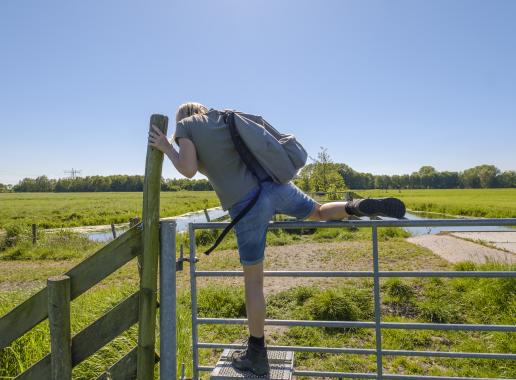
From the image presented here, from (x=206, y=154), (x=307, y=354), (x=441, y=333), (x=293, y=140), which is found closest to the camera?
(x=206, y=154)

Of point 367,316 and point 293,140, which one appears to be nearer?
point 293,140

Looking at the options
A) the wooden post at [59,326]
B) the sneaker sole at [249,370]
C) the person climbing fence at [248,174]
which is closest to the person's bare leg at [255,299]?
the person climbing fence at [248,174]

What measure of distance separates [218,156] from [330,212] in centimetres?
89

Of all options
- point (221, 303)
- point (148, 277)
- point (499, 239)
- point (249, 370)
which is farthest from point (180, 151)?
point (499, 239)

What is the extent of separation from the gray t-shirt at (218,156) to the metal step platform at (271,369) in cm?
106

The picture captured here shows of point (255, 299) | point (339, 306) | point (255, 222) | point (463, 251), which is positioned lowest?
point (463, 251)

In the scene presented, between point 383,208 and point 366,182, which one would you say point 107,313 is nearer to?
point 383,208

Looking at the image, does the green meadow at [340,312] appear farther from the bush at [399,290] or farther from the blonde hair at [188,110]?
the blonde hair at [188,110]

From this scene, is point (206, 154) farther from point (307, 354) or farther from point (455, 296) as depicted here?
point (455, 296)

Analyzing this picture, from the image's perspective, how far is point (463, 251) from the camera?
13.5 m

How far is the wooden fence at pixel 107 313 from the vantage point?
2.16m

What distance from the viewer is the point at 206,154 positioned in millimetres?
2510

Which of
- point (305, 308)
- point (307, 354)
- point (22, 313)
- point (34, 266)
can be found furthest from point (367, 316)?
point (34, 266)

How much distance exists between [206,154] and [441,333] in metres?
4.80
